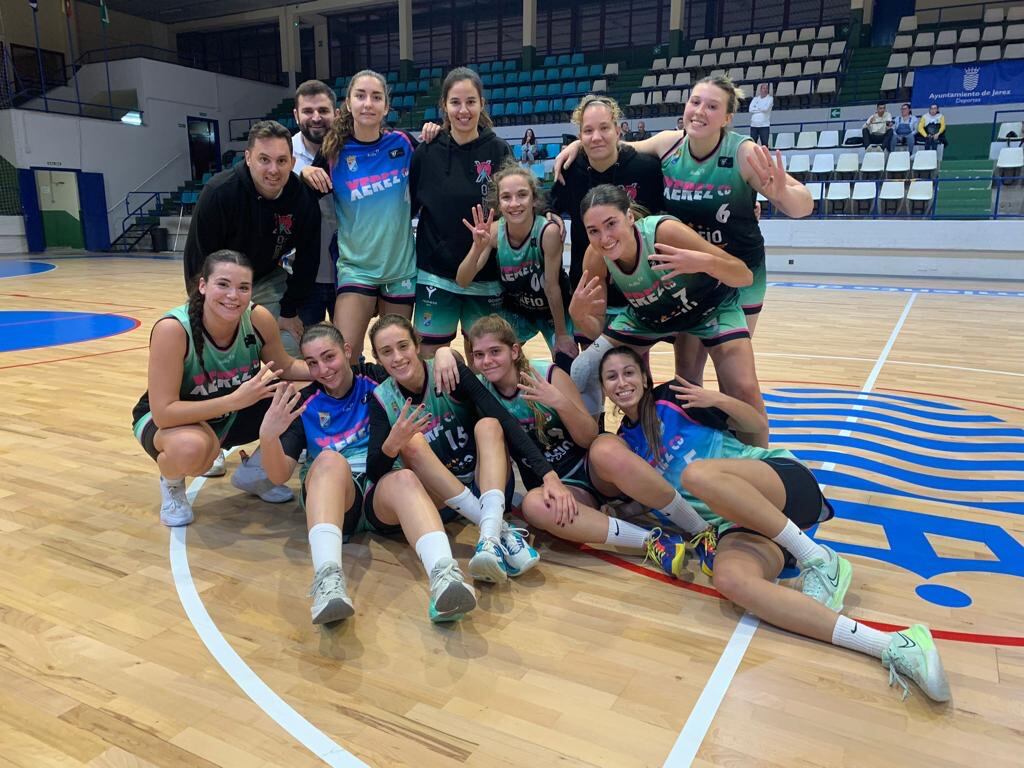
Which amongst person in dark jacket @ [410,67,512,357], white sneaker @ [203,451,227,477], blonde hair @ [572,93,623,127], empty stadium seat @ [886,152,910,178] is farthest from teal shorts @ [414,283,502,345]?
empty stadium seat @ [886,152,910,178]

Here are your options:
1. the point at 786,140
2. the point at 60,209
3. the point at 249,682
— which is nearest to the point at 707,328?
the point at 249,682

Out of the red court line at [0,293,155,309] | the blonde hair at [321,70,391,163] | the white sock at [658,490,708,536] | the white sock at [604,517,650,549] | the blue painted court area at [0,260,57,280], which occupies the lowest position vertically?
the blue painted court area at [0,260,57,280]

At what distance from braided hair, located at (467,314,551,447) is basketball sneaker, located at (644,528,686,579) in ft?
1.86

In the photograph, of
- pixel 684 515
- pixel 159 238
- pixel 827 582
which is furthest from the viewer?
pixel 159 238

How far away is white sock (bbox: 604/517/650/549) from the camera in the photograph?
2650mm

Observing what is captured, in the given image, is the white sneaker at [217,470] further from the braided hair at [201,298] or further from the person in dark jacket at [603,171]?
the person in dark jacket at [603,171]

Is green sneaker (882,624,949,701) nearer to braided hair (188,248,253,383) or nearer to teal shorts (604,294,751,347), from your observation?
teal shorts (604,294,751,347)

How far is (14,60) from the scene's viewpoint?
1922 cm

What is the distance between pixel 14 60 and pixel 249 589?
22.4m

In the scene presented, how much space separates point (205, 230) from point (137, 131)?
19.3 meters

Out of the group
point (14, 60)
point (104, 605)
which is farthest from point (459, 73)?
point (14, 60)

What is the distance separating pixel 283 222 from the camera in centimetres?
328

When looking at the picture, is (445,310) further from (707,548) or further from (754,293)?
(707,548)

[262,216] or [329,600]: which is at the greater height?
[262,216]
